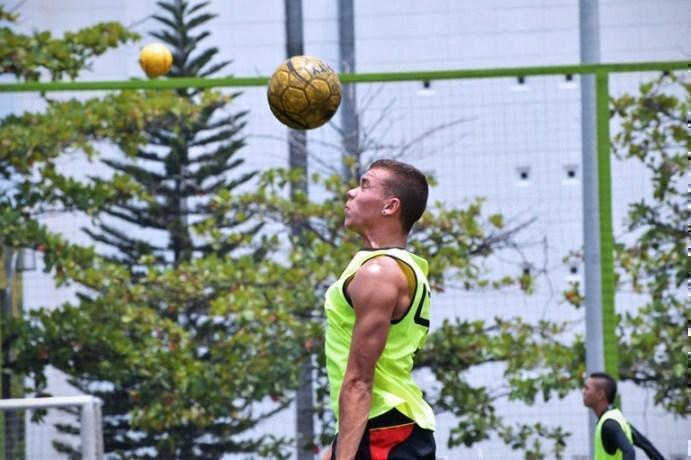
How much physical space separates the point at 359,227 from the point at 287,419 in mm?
4851

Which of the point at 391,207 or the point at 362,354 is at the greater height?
the point at 391,207

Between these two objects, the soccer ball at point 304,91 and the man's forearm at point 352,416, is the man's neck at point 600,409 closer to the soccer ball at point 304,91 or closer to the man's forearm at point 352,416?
the soccer ball at point 304,91

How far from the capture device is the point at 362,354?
4.32 meters

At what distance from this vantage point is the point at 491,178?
30.7 feet

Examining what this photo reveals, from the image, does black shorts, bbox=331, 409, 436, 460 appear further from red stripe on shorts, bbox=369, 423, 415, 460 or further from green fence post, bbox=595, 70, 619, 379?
green fence post, bbox=595, 70, 619, 379

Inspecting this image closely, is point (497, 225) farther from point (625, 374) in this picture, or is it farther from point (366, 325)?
point (366, 325)

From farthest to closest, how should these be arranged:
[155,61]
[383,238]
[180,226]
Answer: [155,61], [180,226], [383,238]

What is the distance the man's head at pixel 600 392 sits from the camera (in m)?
8.56

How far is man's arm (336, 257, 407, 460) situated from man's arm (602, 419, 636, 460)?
427cm

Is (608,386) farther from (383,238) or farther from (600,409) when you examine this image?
(383,238)

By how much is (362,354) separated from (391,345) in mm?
202

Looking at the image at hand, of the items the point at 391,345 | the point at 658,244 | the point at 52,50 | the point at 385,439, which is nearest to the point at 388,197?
the point at 391,345

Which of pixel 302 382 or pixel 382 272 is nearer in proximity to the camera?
pixel 382 272

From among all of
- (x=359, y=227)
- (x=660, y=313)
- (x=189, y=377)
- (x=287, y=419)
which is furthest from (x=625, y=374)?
(x=359, y=227)
